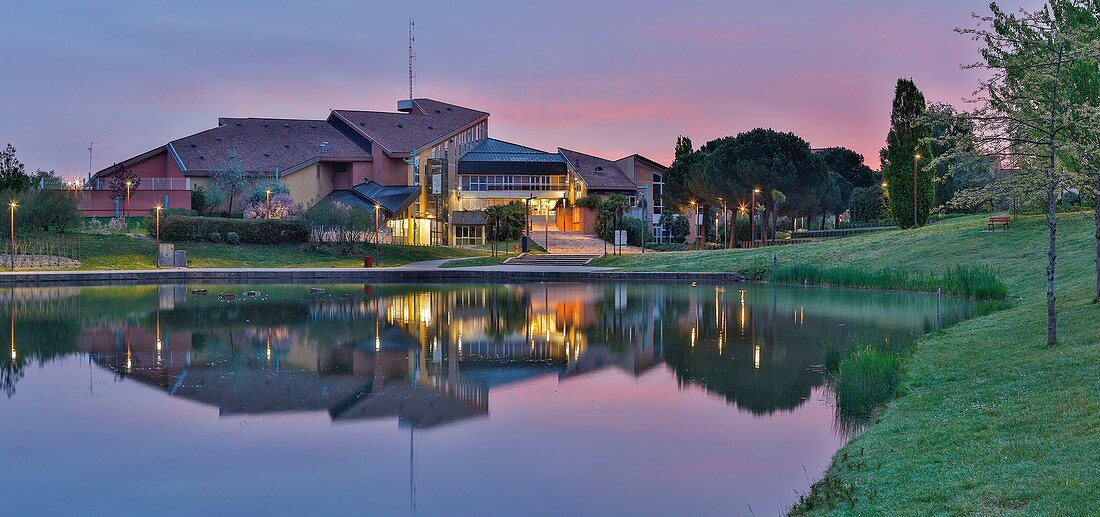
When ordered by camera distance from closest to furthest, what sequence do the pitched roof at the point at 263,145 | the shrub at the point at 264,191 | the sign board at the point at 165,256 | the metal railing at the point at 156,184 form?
the sign board at the point at 165,256
the shrub at the point at 264,191
the metal railing at the point at 156,184
the pitched roof at the point at 263,145

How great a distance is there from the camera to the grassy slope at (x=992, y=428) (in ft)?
23.8

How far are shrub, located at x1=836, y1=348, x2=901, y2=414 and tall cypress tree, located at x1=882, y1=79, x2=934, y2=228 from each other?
1440 inches

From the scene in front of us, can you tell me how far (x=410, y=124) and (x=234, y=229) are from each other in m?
26.1

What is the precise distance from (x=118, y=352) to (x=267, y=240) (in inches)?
1536

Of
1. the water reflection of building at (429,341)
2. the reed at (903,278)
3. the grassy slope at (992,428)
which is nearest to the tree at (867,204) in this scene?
the reed at (903,278)

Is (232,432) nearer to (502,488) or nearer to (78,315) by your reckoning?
(502,488)

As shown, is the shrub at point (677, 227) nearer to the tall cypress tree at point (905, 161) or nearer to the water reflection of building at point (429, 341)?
the tall cypress tree at point (905, 161)

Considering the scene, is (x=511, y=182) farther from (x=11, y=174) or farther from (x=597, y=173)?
(x=11, y=174)

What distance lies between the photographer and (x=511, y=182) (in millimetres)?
77625

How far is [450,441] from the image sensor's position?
11.6 meters

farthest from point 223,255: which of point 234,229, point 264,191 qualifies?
point 264,191

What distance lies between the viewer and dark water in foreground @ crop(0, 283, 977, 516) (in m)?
9.52

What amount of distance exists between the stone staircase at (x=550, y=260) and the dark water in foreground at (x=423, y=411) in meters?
26.9

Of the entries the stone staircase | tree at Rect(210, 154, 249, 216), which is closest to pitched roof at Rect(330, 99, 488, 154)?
tree at Rect(210, 154, 249, 216)
